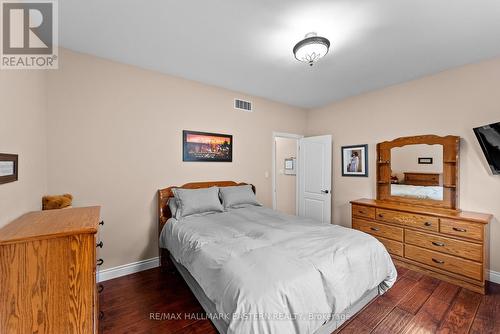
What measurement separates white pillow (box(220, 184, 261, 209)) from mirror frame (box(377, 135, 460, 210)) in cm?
216

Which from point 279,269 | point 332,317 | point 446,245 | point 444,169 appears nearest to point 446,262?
point 446,245

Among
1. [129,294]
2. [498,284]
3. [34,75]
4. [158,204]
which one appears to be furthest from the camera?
[158,204]

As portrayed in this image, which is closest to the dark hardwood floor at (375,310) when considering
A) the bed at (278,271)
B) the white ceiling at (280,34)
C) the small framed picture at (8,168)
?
the bed at (278,271)

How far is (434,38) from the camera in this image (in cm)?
215

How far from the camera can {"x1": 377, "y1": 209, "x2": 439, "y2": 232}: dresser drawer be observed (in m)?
2.66

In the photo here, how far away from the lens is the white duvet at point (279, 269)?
125 cm

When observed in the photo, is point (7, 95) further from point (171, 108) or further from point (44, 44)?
point (171, 108)

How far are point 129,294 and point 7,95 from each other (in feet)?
6.87

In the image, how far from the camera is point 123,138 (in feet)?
8.82

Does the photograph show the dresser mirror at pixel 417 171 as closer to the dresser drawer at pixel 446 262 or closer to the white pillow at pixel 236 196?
the dresser drawer at pixel 446 262

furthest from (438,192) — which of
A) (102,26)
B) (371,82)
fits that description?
(102,26)

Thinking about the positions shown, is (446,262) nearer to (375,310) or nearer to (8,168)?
(375,310)

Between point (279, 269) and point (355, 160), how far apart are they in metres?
3.13

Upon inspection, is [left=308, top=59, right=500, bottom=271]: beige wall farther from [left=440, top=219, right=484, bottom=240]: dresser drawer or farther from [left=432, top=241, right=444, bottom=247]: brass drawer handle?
[left=432, top=241, right=444, bottom=247]: brass drawer handle
